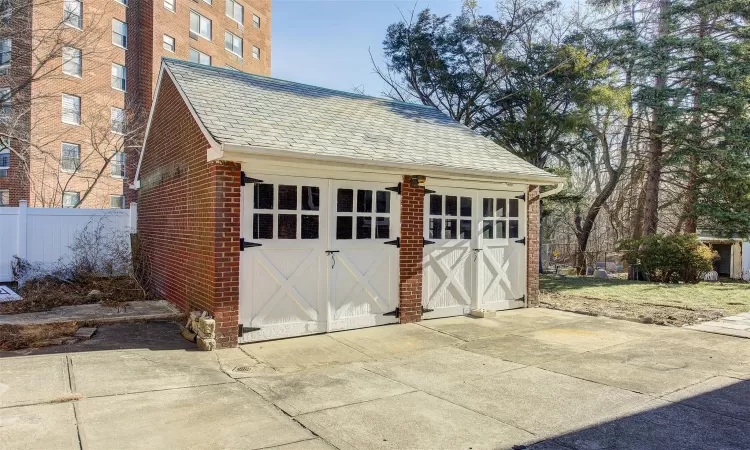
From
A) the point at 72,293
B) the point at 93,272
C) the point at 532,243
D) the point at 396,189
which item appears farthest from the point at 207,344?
the point at 532,243

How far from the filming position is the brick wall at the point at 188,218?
19.8 feet

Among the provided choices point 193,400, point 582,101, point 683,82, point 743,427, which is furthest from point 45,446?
point 683,82

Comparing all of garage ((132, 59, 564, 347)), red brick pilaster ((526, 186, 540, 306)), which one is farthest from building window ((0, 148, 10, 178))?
red brick pilaster ((526, 186, 540, 306))

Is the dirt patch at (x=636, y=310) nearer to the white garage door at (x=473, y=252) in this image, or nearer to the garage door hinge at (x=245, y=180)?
the white garage door at (x=473, y=252)

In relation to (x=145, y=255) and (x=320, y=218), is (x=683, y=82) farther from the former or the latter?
(x=145, y=255)

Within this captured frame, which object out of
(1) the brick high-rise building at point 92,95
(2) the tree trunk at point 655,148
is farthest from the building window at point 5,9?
(2) the tree trunk at point 655,148

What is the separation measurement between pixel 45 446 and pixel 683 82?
67.1 feet

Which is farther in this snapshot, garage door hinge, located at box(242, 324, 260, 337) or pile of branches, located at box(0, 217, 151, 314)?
pile of branches, located at box(0, 217, 151, 314)

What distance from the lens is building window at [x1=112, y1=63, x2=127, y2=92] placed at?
78.9 ft

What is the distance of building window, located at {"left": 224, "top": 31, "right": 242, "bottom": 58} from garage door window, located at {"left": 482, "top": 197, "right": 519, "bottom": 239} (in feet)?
88.8

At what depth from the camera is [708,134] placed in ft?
53.0

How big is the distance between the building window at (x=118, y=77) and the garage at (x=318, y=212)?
17061mm

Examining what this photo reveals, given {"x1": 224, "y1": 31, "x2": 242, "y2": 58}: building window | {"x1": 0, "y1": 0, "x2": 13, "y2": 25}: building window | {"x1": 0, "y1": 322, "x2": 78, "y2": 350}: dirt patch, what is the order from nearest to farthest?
{"x1": 0, "y1": 322, "x2": 78, "y2": 350}: dirt patch, {"x1": 0, "y1": 0, "x2": 13, "y2": 25}: building window, {"x1": 224, "y1": 31, "x2": 242, "y2": 58}: building window

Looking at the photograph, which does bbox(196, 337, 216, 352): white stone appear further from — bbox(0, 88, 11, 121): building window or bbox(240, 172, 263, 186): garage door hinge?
bbox(0, 88, 11, 121): building window
